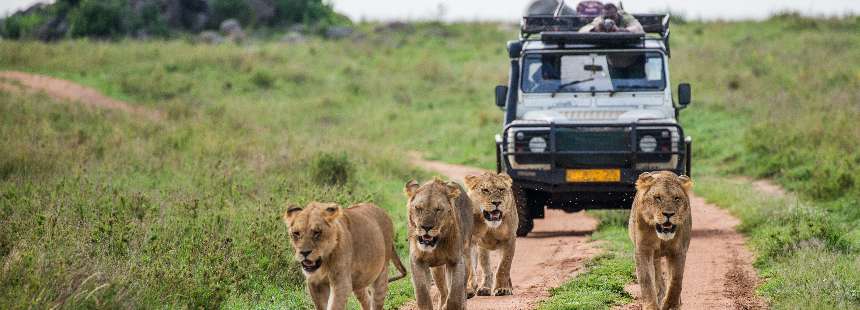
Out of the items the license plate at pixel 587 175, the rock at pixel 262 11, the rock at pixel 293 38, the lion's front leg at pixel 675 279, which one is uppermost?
the lion's front leg at pixel 675 279

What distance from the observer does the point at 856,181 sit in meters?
15.3

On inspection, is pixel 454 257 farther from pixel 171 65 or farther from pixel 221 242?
pixel 171 65

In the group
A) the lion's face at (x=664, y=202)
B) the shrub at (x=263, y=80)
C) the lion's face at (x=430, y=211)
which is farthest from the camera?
the shrub at (x=263, y=80)

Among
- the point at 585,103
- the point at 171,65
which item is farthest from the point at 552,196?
the point at 171,65

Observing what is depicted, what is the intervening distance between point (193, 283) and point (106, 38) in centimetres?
4060

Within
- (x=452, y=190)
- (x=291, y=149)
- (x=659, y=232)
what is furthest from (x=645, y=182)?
(x=291, y=149)

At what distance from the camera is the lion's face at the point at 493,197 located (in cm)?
918

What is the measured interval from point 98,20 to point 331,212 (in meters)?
43.3

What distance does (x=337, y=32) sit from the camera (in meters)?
50.8

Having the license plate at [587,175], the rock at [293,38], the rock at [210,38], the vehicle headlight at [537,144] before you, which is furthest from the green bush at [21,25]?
the license plate at [587,175]

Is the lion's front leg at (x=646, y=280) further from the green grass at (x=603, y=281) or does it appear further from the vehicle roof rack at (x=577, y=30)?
the vehicle roof rack at (x=577, y=30)

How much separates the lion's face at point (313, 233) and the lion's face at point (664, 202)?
2.16 meters

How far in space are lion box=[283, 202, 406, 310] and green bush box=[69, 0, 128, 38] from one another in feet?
139

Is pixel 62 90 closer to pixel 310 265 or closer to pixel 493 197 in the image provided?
pixel 493 197
